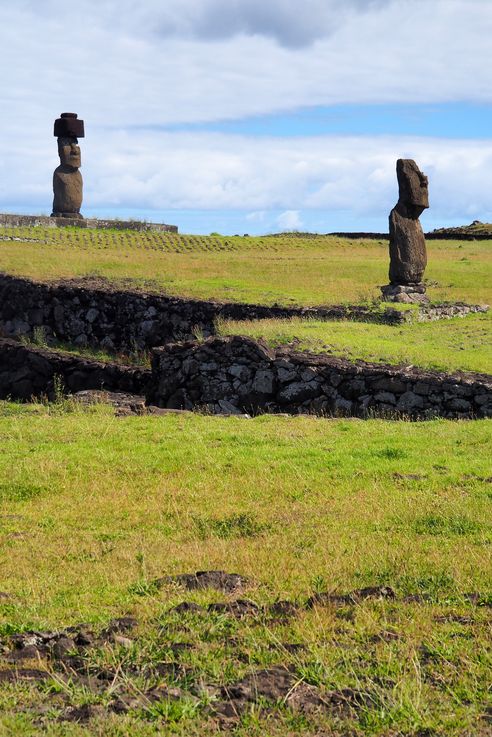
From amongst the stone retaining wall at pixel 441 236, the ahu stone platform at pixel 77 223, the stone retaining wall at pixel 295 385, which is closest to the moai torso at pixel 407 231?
the stone retaining wall at pixel 295 385

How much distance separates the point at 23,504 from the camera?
10.8 metres

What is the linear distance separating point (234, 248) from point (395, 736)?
150ft

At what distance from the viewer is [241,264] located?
40.1 m

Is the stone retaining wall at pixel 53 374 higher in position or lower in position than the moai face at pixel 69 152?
lower

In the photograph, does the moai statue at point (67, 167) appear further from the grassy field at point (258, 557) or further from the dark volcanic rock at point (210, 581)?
the dark volcanic rock at point (210, 581)

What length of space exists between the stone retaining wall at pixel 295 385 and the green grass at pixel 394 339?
36.7 inches

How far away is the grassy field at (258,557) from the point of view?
5.25 metres

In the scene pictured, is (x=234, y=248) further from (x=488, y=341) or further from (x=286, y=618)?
(x=286, y=618)

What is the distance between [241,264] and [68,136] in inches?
774

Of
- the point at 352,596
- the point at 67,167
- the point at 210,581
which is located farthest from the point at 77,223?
the point at 352,596

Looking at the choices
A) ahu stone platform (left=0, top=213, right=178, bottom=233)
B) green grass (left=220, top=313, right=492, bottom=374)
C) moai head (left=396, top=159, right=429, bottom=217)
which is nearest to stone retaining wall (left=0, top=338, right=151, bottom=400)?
green grass (left=220, top=313, right=492, bottom=374)

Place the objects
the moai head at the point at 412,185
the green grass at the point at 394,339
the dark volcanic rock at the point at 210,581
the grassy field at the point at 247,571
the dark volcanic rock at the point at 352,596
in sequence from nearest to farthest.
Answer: the grassy field at the point at 247,571 < the dark volcanic rock at the point at 352,596 < the dark volcanic rock at the point at 210,581 < the green grass at the point at 394,339 < the moai head at the point at 412,185

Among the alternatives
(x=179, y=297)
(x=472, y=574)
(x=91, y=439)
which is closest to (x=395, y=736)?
(x=472, y=574)

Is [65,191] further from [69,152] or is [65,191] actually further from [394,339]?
[394,339]
